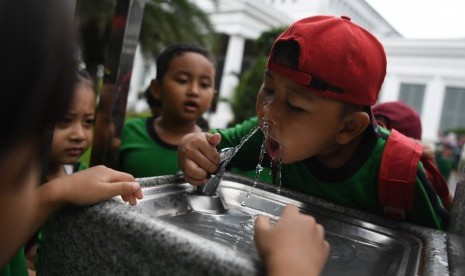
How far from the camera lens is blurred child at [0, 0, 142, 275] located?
→ 0.32 m

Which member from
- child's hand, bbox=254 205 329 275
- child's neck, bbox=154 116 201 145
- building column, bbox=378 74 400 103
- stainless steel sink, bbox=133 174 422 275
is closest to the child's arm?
stainless steel sink, bbox=133 174 422 275

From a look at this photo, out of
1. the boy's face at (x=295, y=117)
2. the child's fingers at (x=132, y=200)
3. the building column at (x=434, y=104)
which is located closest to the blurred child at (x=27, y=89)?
the child's fingers at (x=132, y=200)

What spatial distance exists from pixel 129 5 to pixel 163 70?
704 mm

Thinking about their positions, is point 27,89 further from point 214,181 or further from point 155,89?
point 155,89

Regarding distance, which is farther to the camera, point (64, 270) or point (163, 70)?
point (163, 70)

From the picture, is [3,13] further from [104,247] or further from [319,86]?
[319,86]

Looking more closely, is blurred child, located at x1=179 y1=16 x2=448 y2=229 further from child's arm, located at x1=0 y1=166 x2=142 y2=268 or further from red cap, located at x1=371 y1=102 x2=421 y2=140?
red cap, located at x1=371 y1=102 x2=421 y2=140

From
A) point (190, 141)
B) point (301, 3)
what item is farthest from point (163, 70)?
point (301, 3)

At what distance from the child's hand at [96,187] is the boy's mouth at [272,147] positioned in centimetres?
33

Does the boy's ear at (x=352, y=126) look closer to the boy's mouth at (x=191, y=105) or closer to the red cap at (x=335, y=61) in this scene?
the red cap at (x=335, y=61)

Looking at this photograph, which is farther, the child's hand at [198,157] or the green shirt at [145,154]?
the green shirt at [145,154]

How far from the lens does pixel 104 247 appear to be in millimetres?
446

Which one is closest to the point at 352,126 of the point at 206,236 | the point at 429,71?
the point at 206,236

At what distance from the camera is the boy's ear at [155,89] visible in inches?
66.1
